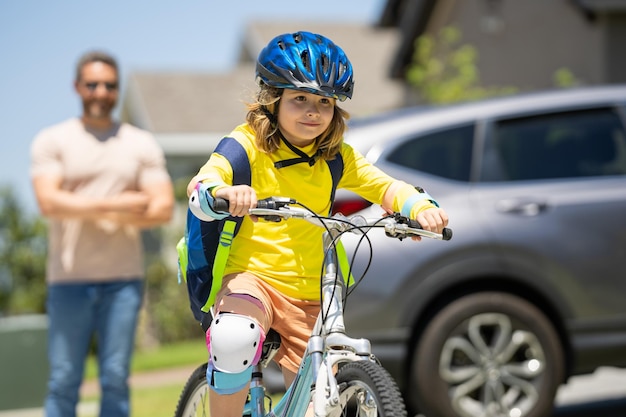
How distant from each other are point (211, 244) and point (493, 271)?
9.20 feet

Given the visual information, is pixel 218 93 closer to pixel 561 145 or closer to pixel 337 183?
pixel 561 145

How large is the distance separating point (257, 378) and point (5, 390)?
21.9 feet

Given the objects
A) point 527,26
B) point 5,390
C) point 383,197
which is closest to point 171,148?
point 527,26

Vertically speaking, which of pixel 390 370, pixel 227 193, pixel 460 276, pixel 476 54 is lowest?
pixel 390 370

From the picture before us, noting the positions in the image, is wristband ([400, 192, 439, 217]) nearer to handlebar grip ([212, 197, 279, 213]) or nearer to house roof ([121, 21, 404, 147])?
handlebar grip ([212, 197, 279, 213])

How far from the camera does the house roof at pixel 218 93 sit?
78.4ft

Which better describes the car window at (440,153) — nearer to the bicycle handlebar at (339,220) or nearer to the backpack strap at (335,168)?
the backpack strap at (335,168)

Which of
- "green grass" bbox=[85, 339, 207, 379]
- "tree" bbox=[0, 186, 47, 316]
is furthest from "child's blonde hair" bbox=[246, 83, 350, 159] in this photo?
"tree" bbox=[0, 186, 47, 316]

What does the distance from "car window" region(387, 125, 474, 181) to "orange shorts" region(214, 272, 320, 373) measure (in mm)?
2519

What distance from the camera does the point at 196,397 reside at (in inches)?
144

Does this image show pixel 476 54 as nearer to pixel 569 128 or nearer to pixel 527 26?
pixel 527 26

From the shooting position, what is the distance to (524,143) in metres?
6.10

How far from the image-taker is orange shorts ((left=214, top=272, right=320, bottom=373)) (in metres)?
3.20

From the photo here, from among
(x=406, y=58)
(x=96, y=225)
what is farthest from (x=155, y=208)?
(x=406, y=58)
